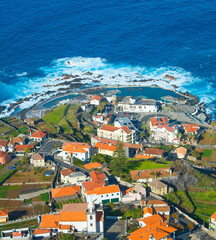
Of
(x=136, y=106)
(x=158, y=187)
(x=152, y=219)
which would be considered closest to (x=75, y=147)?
(x=158, y=187)

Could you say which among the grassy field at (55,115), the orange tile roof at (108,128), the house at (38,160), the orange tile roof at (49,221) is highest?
the grassy field at (55,115)

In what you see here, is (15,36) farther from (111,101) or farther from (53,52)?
(111,101)

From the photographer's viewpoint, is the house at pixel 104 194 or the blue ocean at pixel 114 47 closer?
the house at pixel 104 194

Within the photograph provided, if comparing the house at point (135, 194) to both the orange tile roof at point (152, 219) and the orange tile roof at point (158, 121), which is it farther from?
the orange tile roof at point (158, 121)

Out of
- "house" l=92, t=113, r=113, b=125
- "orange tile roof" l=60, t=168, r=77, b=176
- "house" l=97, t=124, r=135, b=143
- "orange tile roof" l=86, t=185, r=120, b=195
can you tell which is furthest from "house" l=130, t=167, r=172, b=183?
"house" l=92, t=113, r=113, b=125

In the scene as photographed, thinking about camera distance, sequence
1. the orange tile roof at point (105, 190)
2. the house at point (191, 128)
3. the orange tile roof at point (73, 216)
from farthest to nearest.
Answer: the house at point (191, 128), the orange tile roof at point (105, 190), the orange tile roof at point (73, 216)

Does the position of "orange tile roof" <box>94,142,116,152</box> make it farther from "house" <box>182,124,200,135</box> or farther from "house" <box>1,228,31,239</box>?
"house" <box>1,228,31,239</box>

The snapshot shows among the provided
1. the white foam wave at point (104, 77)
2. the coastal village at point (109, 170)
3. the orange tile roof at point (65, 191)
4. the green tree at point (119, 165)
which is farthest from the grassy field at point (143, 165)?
the white foam wave at point (104, 77)

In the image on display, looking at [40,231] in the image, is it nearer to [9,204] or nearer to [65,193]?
[65,193]
